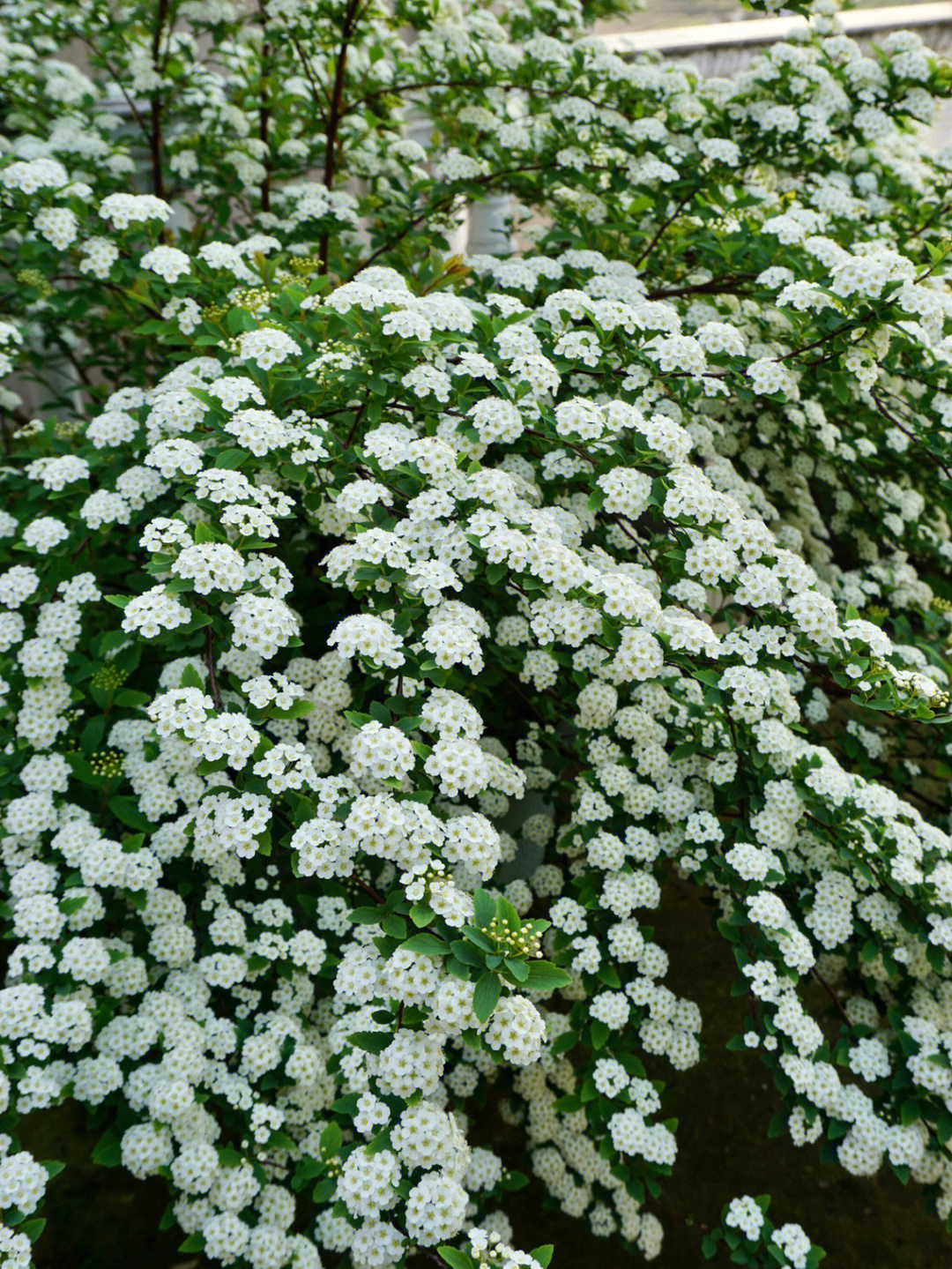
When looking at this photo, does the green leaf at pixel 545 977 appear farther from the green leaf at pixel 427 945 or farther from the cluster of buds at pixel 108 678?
the cluster of buds at pixel 108 678

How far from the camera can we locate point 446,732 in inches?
82.2

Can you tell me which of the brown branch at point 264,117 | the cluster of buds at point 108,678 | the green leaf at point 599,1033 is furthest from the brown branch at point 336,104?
the green leaf at point 599,1033

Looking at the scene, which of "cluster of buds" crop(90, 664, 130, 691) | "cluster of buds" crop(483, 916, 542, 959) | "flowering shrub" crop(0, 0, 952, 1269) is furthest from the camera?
"cluster of buds" crop(90, 664, 130, 691)

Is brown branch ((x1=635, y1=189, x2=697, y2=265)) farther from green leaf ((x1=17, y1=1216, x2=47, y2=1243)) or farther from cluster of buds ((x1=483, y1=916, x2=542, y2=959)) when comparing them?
Answer: green leaf ((x1=17, y1=1216, x2=47, y2=1243))

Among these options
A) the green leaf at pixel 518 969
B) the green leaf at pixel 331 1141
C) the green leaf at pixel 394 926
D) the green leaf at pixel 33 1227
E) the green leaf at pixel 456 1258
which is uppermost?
the green leaf at pixel 518 969

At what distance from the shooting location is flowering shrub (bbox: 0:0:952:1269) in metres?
2.03

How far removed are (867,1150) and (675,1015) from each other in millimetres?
631

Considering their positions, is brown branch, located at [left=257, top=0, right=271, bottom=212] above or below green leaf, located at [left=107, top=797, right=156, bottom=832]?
above

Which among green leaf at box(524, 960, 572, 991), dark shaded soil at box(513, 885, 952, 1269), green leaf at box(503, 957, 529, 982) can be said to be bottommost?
dark shaded soil at box(513, 885, 952, 1269)

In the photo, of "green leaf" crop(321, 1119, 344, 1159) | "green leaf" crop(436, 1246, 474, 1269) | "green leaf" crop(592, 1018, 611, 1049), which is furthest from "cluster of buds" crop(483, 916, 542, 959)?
"green leaf" crop(592, 1018, 611, 1049)

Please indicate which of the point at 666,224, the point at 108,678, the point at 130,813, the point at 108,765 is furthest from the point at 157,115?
the point at 130,813

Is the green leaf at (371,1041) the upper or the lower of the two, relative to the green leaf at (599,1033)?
upper

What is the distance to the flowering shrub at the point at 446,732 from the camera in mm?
2031

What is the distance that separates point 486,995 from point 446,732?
637 millimetres
